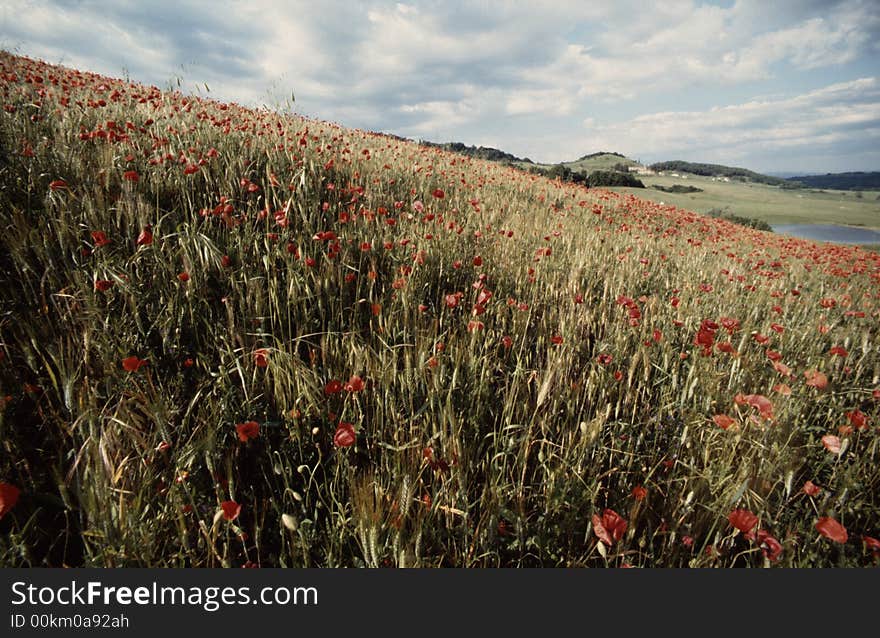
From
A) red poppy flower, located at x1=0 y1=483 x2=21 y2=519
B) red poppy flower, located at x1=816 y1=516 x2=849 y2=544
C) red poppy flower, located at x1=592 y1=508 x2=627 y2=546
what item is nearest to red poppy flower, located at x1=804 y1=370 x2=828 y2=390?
red poppy flower, located at x1=816 y1=516 x2=849 y2=544

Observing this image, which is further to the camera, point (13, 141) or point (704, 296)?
point (704, 296)

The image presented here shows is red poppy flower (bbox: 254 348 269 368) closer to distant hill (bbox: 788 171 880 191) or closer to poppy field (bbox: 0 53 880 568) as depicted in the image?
poppy field (bbox: 0 53 880 568)

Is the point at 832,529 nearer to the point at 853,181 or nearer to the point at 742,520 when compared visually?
the point at 742,520

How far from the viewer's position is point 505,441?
147cm

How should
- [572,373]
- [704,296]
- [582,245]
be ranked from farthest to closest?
[582,245] < [704,296] < [572,373]

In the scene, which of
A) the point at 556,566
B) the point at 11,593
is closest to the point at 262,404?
the point at 11,593

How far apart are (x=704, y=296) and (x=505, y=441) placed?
3.10m

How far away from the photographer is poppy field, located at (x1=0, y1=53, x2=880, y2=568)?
1.17m

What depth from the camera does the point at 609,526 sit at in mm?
1146

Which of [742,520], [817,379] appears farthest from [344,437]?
[817,379]

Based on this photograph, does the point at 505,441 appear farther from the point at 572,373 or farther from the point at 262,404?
the point at 262,404

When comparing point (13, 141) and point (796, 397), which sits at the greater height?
point (13, 141)

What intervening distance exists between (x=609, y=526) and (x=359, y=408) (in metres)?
0.92

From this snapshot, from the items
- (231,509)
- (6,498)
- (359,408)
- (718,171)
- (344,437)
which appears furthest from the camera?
(718,171)
